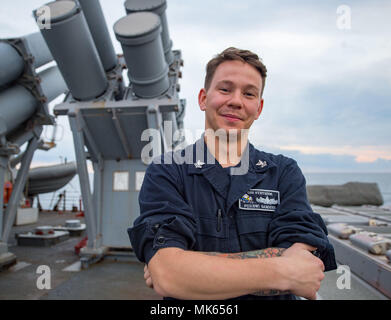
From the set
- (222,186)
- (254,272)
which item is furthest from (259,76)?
(254,272)

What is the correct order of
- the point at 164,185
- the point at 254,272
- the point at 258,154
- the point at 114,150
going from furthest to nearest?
the point at 114,150 < the point at 258,154 < the point at 164,185 < the point at 254,272

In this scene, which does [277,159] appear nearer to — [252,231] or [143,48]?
[252,231]

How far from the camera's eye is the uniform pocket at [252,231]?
4.26 ft

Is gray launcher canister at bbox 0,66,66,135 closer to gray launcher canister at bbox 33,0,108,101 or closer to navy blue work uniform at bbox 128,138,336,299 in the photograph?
gray launcher canister at bbox 33,0,108,101

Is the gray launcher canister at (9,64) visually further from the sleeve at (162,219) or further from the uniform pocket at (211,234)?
the uniform pocket at (211,234)

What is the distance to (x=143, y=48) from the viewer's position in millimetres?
4504

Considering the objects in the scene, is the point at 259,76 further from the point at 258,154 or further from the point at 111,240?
the point at 111,240

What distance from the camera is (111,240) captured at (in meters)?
6.27

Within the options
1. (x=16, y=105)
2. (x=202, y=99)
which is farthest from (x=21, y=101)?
(x=202, y=99)

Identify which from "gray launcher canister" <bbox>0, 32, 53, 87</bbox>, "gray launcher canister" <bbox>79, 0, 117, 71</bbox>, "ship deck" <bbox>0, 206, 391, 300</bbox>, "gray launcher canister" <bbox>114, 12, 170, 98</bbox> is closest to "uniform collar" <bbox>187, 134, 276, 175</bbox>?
"ship deck" <bbox>0, 206, 391, 300</bbox>

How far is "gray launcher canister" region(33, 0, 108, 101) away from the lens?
4.16 meters

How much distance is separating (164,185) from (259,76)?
69 centimetres

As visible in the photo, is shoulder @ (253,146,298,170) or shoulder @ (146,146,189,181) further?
shoulder @ (253,146,298,170)

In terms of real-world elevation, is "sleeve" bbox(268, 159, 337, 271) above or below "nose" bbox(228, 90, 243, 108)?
below
